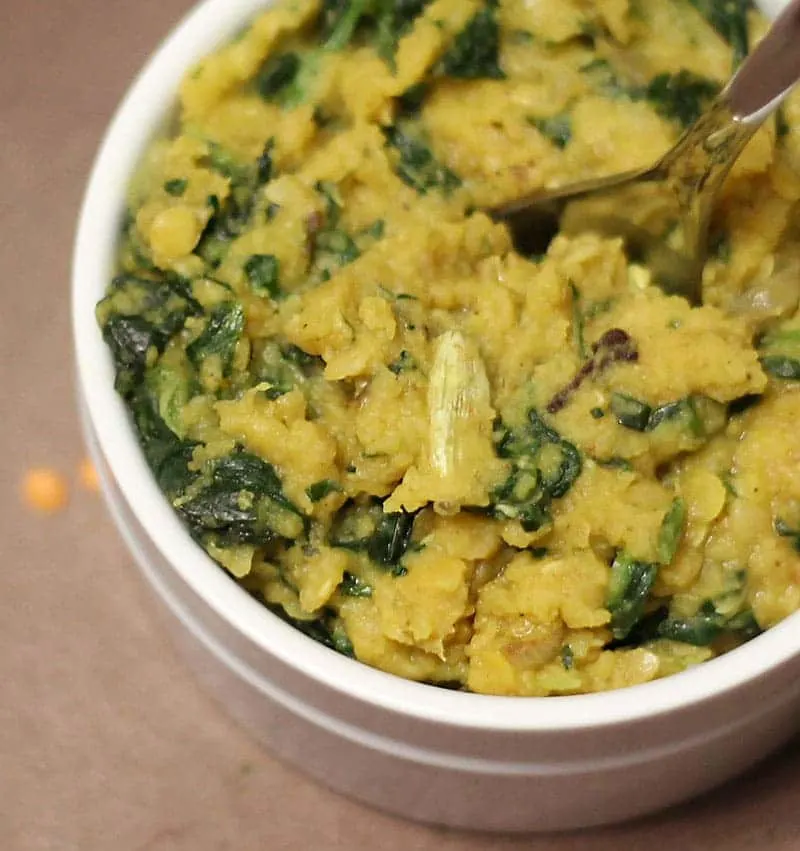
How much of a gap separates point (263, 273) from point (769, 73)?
22.1 inches

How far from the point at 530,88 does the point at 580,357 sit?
36 centimetres

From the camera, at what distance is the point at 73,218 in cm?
181

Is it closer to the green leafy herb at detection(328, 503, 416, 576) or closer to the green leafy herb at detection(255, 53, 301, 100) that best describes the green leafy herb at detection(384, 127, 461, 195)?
the green leafy herb at detection(255, 53, 301, 100)

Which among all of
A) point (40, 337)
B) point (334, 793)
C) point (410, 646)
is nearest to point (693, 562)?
point (410, 646)

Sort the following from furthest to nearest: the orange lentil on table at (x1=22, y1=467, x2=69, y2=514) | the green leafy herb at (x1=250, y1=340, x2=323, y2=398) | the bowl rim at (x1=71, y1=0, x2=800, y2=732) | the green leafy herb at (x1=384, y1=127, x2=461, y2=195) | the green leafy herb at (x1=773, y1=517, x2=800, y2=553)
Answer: the orange lentil on table at (x1=22, y1=467, x2=69, y2=514) → the green leafy herb at (x1=384, y1=127, x2=461, y2=195) → the green leafy herb at (x1=250, y1=340, x2=323, y2=398) → the green leafy herb at (x1=773, y1=517, x2=800, y2=553) → the bowl rim at (x1=71, y1=0, x2=800, y2=732)

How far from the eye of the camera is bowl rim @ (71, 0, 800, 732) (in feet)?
3.34

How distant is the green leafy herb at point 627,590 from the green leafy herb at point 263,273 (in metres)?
0.47

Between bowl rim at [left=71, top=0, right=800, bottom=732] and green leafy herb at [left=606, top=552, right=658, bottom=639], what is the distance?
82 mm

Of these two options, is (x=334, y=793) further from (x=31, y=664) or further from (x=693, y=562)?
(x=693, y=562)

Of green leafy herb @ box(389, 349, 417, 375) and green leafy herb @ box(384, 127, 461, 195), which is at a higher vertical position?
green leafy herb @ box(384, 127, 461, 195)

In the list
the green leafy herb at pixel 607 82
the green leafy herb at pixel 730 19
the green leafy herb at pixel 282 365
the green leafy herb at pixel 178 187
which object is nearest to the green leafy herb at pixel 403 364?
the green leafy herb at pixel 282 365

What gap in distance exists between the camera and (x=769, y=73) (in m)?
1.14

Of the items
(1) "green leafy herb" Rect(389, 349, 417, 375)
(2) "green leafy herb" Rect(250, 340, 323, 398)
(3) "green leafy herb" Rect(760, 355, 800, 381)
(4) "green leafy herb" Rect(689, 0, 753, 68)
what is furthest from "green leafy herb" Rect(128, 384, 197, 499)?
(4) "green leafy herb" Rect(689, 0, 753, 68)

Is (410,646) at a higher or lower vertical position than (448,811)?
higher
